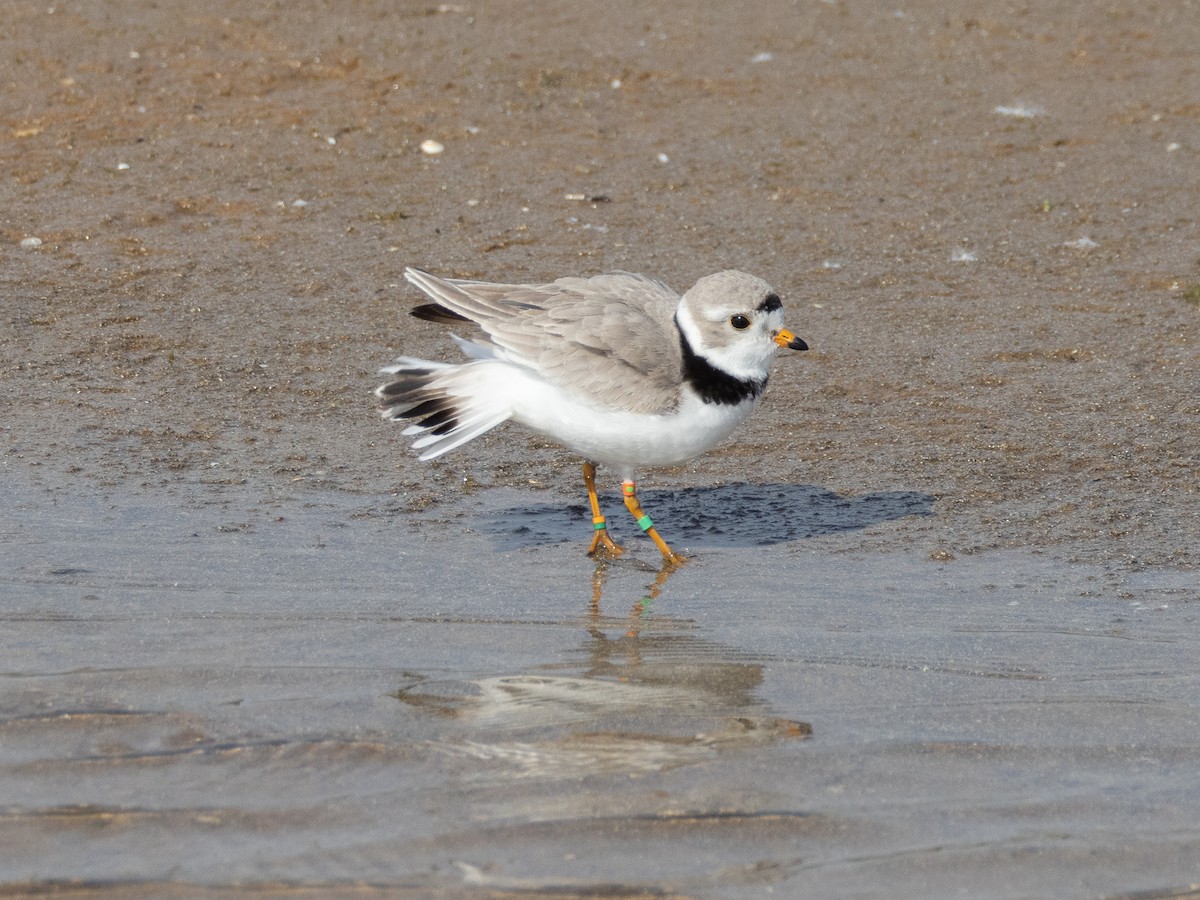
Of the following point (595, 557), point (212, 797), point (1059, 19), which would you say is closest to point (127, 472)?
point (595, 557)

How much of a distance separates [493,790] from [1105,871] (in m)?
1.39

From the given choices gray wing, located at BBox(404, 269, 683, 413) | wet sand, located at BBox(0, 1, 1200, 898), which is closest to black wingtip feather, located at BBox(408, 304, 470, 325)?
gray wing, located at BBox(404, 269, 683, 413)

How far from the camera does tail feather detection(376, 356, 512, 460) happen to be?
5344 mm

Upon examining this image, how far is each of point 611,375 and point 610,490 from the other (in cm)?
112

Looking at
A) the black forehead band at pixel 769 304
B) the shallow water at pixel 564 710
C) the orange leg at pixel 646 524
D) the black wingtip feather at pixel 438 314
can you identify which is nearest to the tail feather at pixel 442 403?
the black wingtip feather at pixel 438 314

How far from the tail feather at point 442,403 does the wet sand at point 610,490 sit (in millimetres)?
377

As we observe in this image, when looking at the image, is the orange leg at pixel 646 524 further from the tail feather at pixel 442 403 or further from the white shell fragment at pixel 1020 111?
the white shell fragment at pixel 1020 111

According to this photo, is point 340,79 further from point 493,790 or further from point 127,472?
point 493,790

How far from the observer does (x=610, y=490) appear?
6.22m

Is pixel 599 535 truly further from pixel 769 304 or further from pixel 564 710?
pixel 564 710

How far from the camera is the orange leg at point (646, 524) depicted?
5.37m

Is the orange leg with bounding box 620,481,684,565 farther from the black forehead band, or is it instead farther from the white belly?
the black forehead band

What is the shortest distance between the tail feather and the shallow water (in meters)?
0.37

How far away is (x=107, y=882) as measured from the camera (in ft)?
10.9
